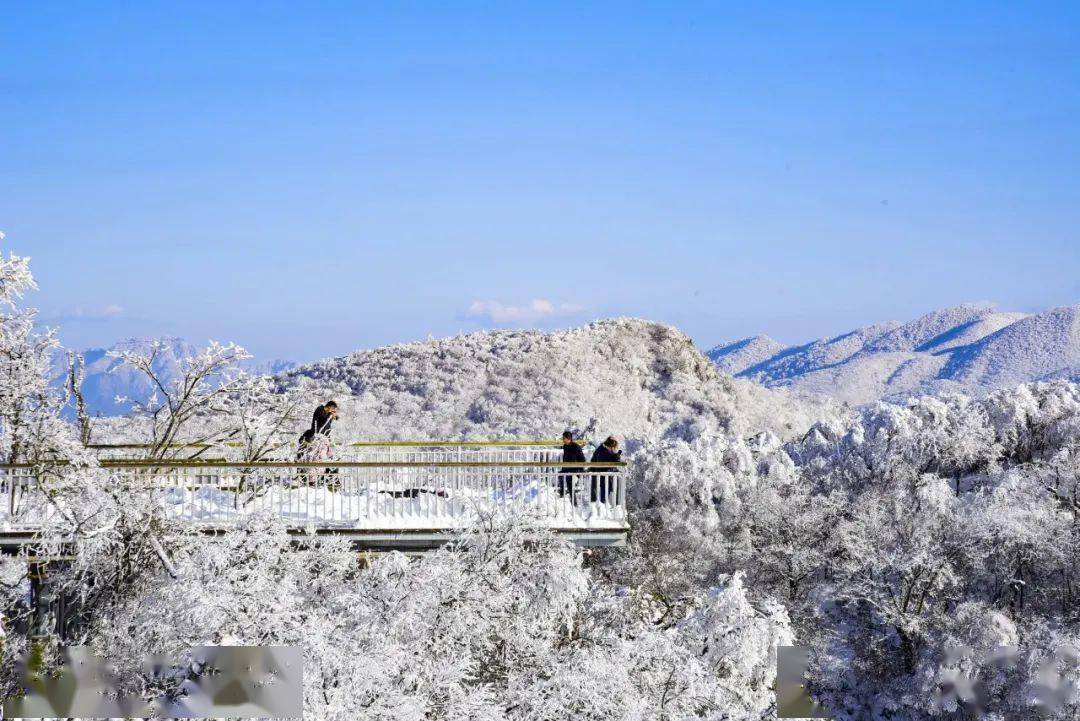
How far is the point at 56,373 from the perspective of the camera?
15484 millimetres

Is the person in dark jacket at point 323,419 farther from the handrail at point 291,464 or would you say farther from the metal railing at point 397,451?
the handrail at point 291,464

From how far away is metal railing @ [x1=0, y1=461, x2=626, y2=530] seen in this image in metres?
12.9

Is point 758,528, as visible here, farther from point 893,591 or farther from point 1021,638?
point 1021,638

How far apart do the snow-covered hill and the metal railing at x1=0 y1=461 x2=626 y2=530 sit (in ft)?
111

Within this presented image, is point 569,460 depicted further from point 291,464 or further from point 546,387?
point 546,387

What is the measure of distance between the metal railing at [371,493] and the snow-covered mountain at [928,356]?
6011 centimetres

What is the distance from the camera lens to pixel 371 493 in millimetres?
13906

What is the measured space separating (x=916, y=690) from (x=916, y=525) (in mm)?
6225

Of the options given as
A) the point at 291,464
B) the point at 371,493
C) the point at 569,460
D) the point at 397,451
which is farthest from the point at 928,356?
the point at 291,464

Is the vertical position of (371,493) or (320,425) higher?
(320,425)

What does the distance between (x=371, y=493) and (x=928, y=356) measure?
4421 inches

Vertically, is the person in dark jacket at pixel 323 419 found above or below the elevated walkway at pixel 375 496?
above

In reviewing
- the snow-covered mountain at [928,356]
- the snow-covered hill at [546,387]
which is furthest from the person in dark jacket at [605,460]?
the snow-covered mountain at [928,356]

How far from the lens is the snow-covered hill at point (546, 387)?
5350 centimetres
